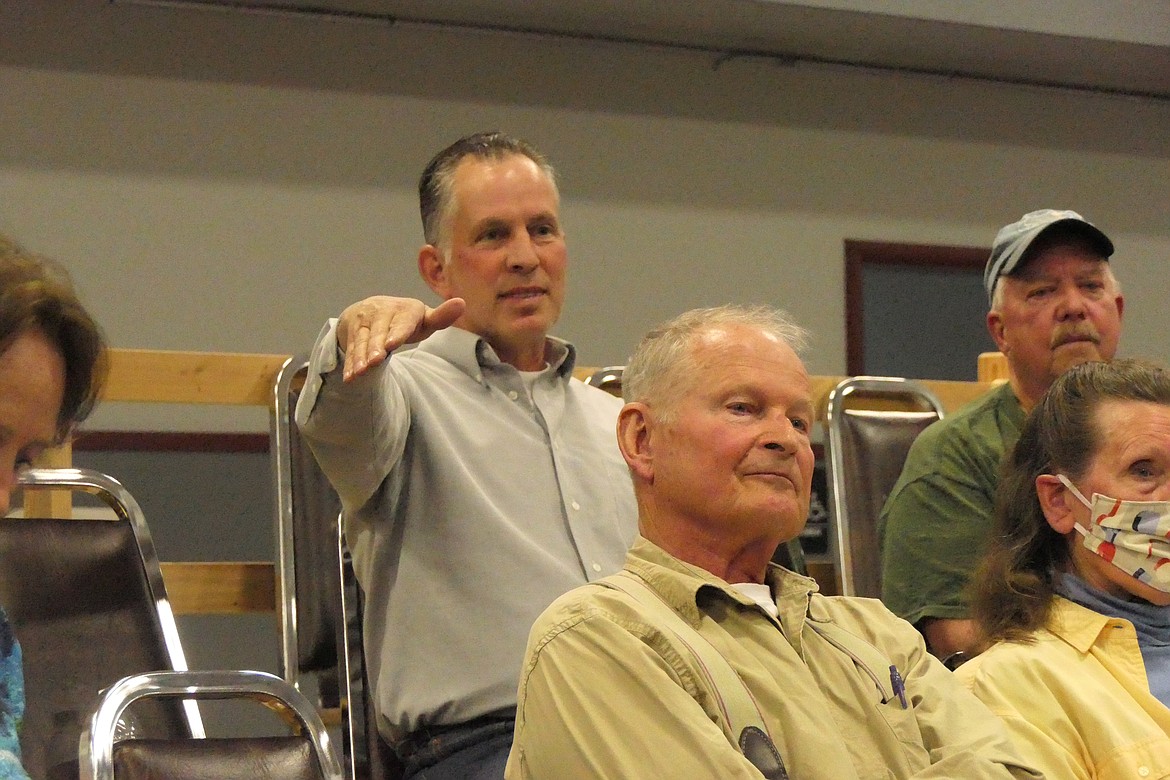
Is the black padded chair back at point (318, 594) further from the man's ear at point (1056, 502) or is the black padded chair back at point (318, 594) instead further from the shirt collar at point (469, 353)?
the man's ear at point (1056, 502)

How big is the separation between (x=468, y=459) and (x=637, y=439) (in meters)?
0.55

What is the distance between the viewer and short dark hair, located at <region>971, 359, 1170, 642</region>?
2.15m

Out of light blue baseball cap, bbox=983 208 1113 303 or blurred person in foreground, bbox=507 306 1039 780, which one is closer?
blurred person in foreground, bbox=507 306 1039 780

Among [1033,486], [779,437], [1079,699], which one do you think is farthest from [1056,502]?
[779,437]

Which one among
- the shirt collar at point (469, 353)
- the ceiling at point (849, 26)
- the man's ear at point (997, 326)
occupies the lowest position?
the man's ear at point (997, 326)

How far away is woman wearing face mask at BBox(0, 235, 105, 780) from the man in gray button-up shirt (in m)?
0.62

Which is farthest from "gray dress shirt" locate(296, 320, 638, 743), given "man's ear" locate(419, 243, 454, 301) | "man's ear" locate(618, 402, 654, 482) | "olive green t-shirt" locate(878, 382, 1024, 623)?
"olive green t-shirt" locate(878, 382, 1024, 623)

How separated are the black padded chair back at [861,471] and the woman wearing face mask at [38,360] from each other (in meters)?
1.82

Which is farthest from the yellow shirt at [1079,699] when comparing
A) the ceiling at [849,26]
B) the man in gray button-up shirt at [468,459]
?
the ceiling at [849,26]

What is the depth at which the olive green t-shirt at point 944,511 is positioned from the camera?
2.51 meters

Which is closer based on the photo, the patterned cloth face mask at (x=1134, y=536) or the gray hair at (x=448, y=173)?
the patterned cloth face mask at (x=1134, y=536)

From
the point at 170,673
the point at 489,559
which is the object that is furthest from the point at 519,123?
the point at 170,673

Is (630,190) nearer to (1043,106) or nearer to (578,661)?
(1043,106)

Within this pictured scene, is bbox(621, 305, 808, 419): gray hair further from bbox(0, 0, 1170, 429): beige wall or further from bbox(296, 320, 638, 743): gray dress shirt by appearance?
bbox(0, 0, 1170, 429): beige wall
